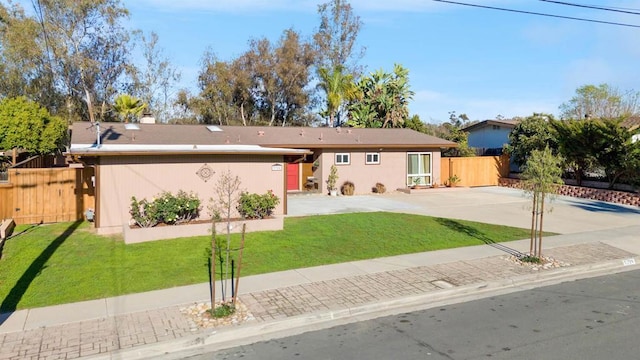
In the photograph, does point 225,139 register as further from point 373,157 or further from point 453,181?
point 453,181

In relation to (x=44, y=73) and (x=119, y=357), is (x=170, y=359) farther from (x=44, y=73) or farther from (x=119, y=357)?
(x=44, y=73)

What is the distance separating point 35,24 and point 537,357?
38099 mm

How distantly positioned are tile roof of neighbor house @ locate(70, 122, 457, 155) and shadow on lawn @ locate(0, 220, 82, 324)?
8.60 ft

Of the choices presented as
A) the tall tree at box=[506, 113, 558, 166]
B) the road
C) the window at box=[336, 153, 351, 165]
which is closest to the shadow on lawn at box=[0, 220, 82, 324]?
the road

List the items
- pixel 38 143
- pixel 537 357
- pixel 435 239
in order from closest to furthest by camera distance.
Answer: pixel 537 357 < pixel 435 239 < pixel 38 143

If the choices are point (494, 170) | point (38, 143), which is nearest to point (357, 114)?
point (494, 170)

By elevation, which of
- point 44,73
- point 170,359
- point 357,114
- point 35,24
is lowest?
point 170,359

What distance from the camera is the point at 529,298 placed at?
8.58 m

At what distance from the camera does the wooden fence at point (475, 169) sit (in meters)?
27.7

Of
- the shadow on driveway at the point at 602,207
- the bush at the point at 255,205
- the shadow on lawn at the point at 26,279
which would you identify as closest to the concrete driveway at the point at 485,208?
the shadow on driveway at the point at 602,207

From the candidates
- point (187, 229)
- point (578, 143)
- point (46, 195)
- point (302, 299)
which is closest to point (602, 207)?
point (578, 143)

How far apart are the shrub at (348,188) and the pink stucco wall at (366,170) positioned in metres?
0.24

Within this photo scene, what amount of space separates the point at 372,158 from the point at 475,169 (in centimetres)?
811

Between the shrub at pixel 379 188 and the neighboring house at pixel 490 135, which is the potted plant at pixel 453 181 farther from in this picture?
the neighboring house at pixel 490 135
